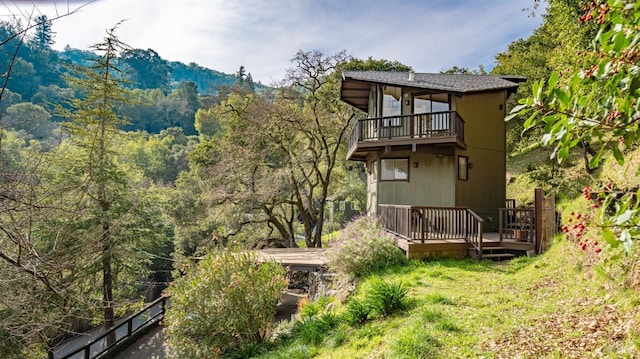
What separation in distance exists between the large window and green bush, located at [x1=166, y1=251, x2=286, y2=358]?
8.13 m

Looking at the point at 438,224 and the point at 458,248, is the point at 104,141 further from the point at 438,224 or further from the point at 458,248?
the point at 458,248

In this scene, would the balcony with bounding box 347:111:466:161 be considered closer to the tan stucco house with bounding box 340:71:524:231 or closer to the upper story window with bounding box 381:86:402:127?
the tan stucco house with bounding box 340:71:524:231

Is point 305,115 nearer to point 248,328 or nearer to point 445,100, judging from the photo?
point 445,100

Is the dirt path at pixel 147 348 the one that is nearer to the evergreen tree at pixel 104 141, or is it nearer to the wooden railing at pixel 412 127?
the evergreen tree at pixel 104 141

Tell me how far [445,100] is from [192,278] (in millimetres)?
11505

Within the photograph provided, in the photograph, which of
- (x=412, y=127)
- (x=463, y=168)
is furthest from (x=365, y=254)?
(x=463, y=168)

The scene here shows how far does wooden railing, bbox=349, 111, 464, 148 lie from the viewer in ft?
41.5

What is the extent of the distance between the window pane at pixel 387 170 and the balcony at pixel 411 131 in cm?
103

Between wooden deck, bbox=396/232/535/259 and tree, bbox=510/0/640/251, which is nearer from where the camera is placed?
tree, bbox=510/0/640/251

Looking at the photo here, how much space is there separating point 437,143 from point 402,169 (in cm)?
220

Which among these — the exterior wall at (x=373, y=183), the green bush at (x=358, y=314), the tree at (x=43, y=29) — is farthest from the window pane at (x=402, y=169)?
the tree at (x=43, y=29)

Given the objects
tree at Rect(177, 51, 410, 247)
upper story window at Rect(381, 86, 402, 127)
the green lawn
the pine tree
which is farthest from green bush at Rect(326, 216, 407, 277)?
tree at Rect(177, 51, 410, 247)

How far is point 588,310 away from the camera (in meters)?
4.95

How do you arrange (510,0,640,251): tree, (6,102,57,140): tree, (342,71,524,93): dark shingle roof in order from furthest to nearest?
(342,71,524,93): dark shingle roof < (6,102,57,140): tree < (510,0,640,251): tree
